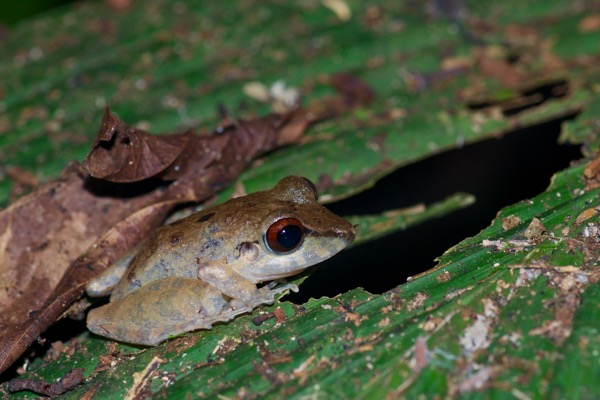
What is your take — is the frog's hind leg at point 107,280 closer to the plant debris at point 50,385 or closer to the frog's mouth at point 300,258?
the plant debris at point 50,385

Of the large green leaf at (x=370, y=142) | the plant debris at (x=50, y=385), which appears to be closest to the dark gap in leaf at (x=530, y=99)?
the large green leaf at (x=370, y=142)

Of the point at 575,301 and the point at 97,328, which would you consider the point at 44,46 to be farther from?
the point at 575,301

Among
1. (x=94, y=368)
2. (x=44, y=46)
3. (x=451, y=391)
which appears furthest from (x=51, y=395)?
(x=44, y=46)

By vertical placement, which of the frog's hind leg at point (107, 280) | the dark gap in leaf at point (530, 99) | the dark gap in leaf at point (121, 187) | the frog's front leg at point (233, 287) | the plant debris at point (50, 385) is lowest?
the plant debris at point (50, 385)

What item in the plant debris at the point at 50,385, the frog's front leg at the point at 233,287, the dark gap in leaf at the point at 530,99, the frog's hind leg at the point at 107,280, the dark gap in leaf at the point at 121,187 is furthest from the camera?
the dark gap in leaf at the point at 530,99

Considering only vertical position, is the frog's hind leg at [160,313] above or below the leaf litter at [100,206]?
below

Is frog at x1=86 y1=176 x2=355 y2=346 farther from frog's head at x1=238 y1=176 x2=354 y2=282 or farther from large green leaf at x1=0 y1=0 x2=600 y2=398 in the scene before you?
large green leaf at x1=0 y1=0 x2=600 y2=398

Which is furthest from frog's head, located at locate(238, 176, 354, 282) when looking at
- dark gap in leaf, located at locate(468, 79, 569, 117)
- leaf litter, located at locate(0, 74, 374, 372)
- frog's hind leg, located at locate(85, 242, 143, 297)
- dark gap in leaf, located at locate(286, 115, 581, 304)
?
dark gap in leaf, located at locate(468, 79, 569, 117)
